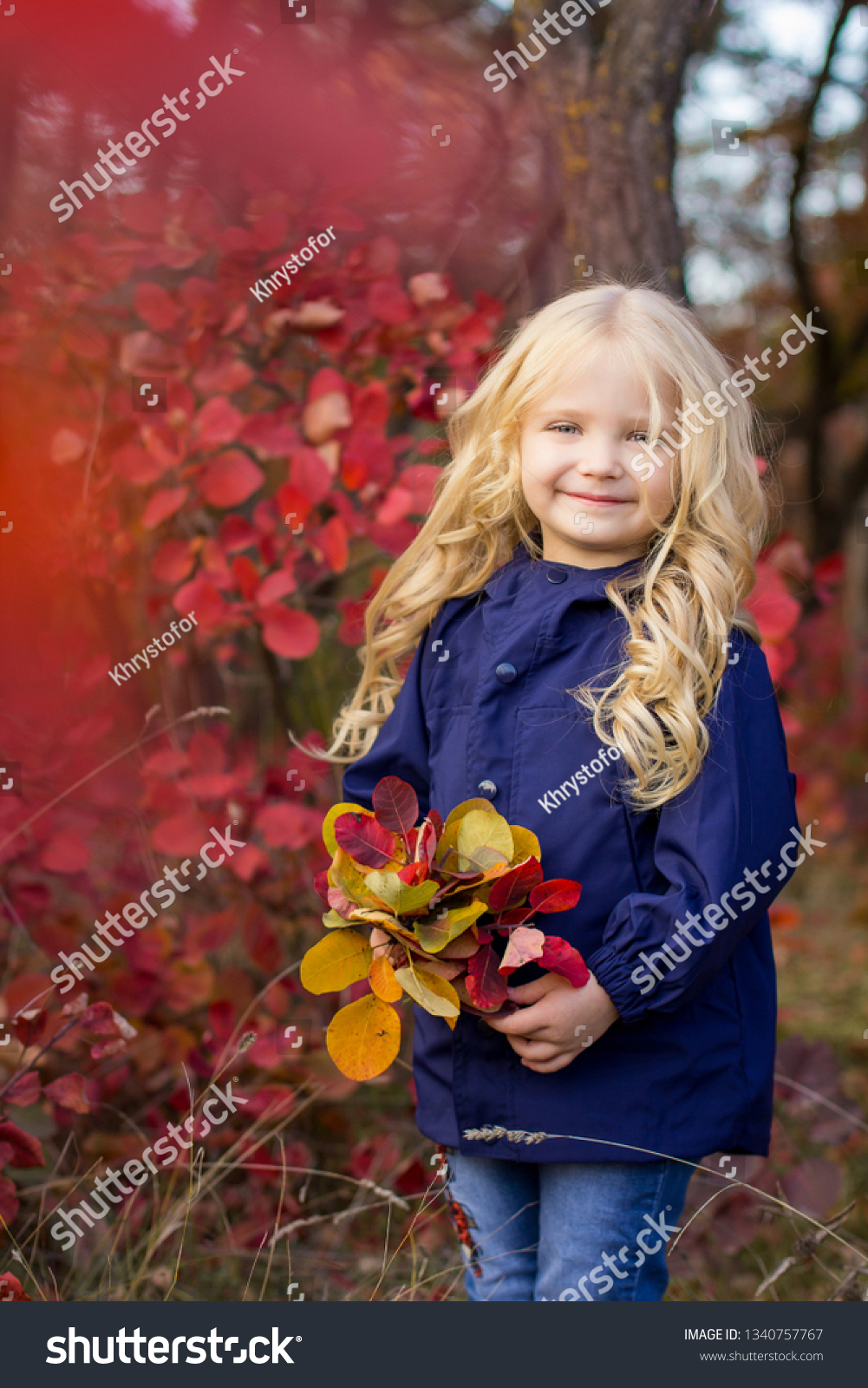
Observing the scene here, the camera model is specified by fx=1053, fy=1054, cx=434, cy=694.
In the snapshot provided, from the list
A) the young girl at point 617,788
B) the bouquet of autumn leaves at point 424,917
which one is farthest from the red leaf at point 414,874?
the young girl at point 617,788

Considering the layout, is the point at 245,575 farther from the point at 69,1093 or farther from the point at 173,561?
the point at 69,1093

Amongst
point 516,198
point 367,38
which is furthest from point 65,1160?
point 367,38

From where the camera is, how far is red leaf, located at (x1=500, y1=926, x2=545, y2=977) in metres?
1.22

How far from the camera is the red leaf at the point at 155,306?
1.95 meters

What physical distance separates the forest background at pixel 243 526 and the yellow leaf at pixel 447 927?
0.69m

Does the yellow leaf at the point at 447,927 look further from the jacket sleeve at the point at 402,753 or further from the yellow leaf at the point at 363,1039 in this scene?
the jacket sleeve at the point at 402,753

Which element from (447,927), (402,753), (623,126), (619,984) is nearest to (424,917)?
(447,927)

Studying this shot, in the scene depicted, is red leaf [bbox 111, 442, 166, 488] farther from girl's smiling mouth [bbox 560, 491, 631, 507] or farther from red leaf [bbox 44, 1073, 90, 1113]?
red leaf [bbox 44, 1073, 90, 1113]

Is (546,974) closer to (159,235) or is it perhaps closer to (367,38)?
(159,235)

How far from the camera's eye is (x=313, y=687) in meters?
2.85

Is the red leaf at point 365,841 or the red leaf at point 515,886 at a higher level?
the red leaf at point 365,841

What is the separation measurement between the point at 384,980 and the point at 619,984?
0.29m

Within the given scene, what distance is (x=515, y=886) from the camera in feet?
4.17

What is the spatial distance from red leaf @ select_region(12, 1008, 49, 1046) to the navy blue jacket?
64 centimetres
